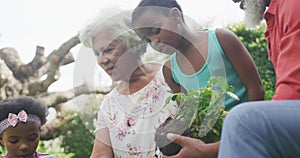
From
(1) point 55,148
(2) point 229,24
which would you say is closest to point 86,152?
(1) point 55,148

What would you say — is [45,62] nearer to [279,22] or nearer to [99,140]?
[99,140]

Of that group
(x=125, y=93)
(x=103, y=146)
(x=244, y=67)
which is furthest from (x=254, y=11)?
(x=103, y=146)

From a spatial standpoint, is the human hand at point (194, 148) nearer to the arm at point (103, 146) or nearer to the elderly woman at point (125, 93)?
the elderly woman at point (125, 93)

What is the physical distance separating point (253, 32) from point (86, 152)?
8.08 ft

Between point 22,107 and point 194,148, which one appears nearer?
point 194,148

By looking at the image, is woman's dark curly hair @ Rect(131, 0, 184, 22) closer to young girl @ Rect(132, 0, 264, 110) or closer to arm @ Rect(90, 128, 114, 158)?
young girl @ Rect(132, 0, 264, 110)

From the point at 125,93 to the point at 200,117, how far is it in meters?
0.93

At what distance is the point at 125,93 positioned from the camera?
3.03 metres

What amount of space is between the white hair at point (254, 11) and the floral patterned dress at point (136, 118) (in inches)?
29.3

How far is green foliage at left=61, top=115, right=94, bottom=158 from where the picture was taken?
6168mm

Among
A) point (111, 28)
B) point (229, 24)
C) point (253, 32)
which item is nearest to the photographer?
point (111, 28)

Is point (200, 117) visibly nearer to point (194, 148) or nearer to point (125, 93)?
point (194, 148)

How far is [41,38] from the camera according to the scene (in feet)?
22.8

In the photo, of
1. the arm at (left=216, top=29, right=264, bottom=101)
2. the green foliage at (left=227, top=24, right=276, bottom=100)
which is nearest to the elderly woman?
the arm at (left=216, top=29, right=264, bottom=101)
